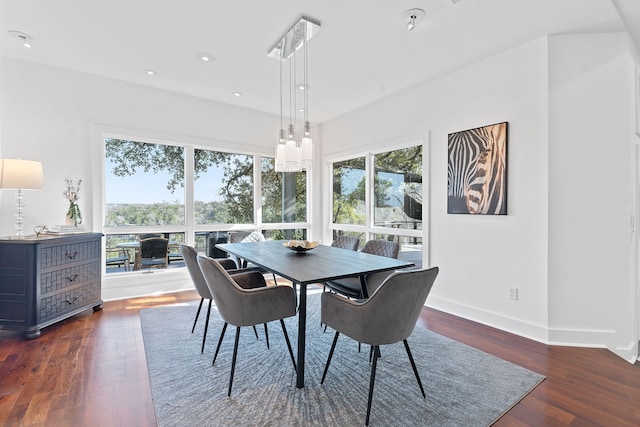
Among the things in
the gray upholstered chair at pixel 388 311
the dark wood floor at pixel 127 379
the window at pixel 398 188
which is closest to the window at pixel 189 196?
the dark wood floor at pixel 127 379

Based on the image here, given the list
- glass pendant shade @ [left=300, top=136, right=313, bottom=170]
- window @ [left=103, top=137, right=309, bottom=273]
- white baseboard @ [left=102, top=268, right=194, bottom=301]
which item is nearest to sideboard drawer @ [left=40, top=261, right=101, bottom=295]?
white baseboard @ [left=102, top=268, right=194, bottom=301]

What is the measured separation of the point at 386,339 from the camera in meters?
1.74

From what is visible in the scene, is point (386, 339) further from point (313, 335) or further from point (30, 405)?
point (30, 405)

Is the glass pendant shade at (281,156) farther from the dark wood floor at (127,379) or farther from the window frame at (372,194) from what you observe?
the dark wood floor at (127,379)

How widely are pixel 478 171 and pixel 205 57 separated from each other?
302 cm

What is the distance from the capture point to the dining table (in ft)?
6.37

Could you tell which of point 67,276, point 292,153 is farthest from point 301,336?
point 67,276

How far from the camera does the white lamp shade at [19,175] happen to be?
108 inches

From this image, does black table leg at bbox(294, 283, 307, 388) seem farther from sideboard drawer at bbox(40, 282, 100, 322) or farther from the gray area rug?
sideboard drawer at bbox(40, 282, 100, 322)

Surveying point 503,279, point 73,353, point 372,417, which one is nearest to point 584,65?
point 503,279

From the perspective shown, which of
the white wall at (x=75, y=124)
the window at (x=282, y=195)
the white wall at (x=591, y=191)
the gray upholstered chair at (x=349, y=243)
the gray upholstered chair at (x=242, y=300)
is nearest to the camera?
the gray upholstered chair at (x=242, y=300)

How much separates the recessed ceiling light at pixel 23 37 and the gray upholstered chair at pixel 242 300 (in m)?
2.77

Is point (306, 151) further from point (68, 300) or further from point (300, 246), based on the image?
point (68, 300)

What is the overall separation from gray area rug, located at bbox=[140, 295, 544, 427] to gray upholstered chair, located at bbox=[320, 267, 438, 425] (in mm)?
298
